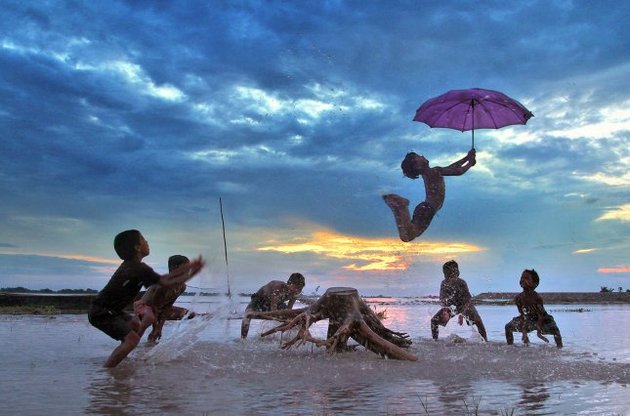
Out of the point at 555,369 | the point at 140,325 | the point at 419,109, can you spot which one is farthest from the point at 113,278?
the point at 419,109

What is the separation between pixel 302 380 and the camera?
6754mm

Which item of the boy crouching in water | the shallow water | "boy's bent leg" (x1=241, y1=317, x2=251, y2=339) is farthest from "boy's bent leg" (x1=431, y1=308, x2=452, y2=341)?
the boy crouching in water

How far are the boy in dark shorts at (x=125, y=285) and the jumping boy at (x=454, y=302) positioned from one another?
683 cm

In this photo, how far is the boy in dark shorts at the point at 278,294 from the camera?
12.6m

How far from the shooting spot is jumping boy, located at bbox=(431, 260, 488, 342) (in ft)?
41.3

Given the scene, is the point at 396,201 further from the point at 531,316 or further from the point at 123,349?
the point at 123,349

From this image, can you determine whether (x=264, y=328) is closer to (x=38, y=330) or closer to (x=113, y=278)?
(x=38, y=330)

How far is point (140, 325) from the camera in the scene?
25.5ft

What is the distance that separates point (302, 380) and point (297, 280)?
6.10 metres

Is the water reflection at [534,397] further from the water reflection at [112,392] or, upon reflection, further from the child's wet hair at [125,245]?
the child's wet hair at [125,245]

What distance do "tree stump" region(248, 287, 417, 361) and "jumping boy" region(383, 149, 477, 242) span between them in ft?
6.15

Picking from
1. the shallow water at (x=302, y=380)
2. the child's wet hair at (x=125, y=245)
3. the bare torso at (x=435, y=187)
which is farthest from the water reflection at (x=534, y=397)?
the bare torso at (x=435, y=187)

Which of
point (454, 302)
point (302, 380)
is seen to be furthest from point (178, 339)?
point (454, 302)

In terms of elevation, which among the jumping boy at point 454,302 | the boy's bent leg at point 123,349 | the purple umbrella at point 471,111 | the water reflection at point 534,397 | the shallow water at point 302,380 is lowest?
the water reflection at point 534,397
